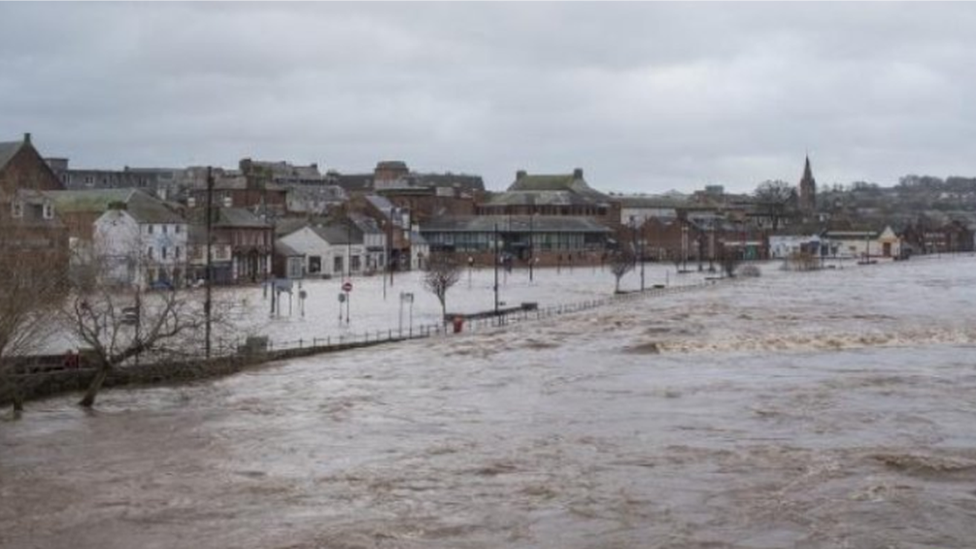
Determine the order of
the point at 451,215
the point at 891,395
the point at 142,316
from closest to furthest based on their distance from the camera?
the point at 891,395 → the point at 142,316 → the point at 451,215

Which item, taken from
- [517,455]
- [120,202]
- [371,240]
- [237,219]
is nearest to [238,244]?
[237,219]

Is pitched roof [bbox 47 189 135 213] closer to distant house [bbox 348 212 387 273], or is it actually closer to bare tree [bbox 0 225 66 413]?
distant house [bbox 348 212 387 273]

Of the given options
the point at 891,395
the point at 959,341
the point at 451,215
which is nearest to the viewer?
the point at 891,395

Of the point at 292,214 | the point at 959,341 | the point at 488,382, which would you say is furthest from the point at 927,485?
the point at 292,214

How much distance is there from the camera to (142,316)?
141 ft

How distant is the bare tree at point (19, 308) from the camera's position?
116 feet

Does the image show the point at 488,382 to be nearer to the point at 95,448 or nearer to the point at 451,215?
the point at 95,448

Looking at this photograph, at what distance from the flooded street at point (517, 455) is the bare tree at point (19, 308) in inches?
65.7

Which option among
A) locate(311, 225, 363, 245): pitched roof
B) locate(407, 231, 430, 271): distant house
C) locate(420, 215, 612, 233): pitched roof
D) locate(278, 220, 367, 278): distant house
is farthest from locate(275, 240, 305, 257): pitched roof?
locate(420, 215, 612, 233): pitched roof

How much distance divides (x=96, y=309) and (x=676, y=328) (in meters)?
33.5

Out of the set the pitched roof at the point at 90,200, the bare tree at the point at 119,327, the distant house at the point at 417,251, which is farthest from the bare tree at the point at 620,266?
the bare tree at the point at 119,327

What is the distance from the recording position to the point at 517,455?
101 feet

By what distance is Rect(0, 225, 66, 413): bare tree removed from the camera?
35438 mm

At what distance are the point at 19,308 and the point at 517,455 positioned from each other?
1602 cm
